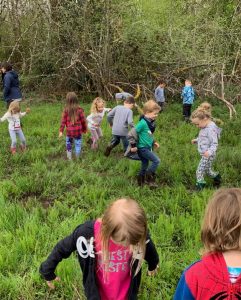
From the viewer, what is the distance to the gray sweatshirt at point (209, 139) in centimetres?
571

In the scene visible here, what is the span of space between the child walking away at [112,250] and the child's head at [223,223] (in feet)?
1.55

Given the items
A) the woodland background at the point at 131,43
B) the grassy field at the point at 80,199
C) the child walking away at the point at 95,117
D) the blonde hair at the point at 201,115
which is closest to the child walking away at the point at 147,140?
the grassy field at the point at 80,199

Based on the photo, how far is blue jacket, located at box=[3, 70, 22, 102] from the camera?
10.8 m

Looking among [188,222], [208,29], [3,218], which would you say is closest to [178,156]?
[188,222]

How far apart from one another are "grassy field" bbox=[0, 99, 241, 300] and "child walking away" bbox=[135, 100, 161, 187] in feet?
0.73

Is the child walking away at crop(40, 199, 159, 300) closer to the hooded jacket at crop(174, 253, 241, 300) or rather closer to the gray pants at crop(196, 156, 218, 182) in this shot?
the hooded jacket at crop(174, 253, 241, 300)

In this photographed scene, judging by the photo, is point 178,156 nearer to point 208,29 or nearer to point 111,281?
point 111,281

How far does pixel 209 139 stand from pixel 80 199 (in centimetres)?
207

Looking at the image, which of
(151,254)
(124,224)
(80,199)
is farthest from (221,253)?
(80,199)

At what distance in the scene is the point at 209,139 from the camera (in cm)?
575

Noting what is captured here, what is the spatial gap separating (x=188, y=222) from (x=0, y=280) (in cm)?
218

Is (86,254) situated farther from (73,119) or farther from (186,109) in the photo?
(186,109)

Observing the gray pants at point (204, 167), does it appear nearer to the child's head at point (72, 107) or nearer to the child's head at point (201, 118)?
the child's head at point (201, 118)

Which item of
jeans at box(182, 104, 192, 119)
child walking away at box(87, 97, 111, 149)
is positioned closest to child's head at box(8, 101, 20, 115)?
child walking away at box(87, 97, 111, 149)
